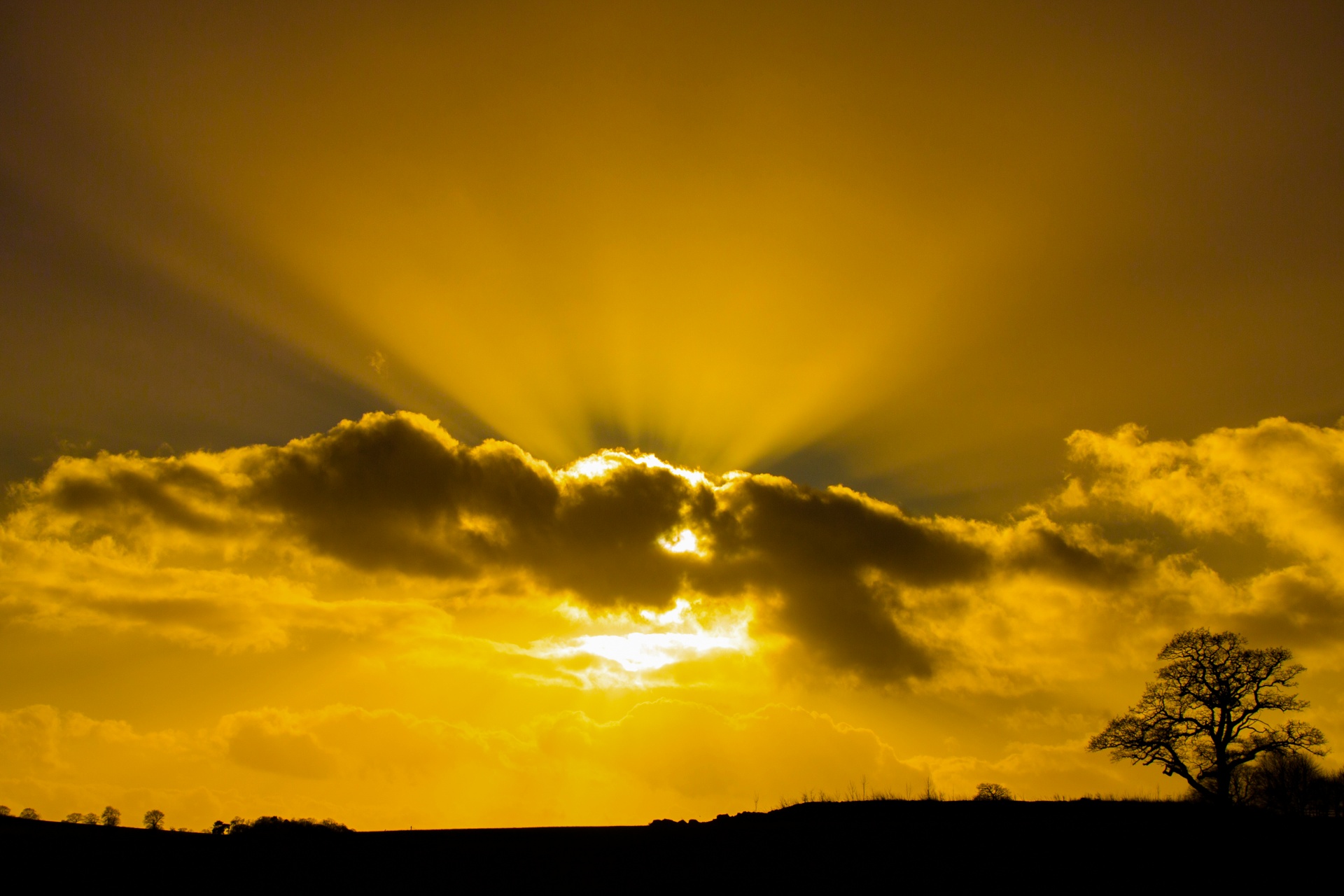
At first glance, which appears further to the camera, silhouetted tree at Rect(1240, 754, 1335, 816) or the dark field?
silhouetted tree at Rect(1240, 754, 1335, 816)

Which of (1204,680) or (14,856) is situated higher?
(1204,680)

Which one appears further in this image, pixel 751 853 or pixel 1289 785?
pixel 1289 785

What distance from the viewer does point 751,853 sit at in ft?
72.6

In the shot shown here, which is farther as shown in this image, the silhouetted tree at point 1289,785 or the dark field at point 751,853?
the silhouetted tree at point 1289,785

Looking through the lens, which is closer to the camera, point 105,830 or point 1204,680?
point 105,830

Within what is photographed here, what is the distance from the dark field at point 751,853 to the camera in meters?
19.4

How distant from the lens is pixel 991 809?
26.5m

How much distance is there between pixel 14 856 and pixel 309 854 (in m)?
7.31

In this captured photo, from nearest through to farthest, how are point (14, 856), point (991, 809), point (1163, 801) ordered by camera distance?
point (14, 856)
point (991, 809)
point (1163, 801)

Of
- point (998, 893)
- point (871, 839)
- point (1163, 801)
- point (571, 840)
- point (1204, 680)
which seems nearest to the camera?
point (998, 893)

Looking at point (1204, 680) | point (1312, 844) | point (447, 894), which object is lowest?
point (447, 894)

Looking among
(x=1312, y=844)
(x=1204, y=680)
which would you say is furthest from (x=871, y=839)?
(x=1204, y=680)

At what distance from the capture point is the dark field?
19.4 metres

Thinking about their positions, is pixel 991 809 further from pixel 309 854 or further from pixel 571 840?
pixel 309 854
